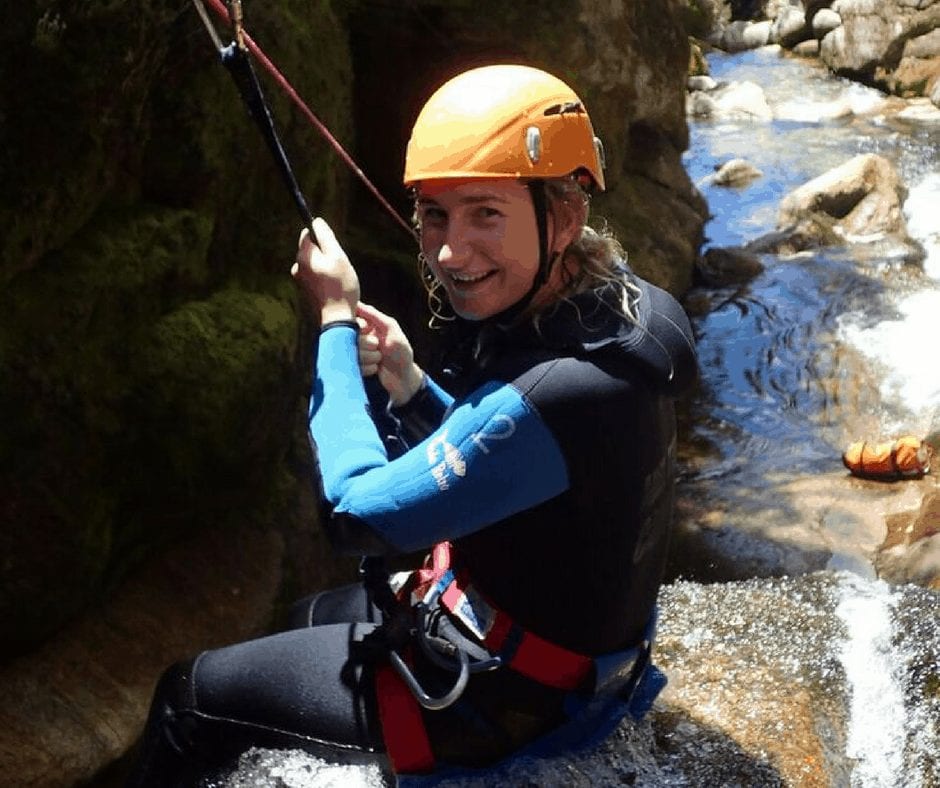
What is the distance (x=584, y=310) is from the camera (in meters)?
2.61

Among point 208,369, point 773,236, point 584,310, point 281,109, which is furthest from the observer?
point 773,236

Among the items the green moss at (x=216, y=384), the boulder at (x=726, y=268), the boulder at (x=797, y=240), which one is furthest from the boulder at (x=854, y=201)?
the green moss at (x=216, y=384)

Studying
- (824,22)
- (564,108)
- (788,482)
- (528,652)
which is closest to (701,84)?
(824,22)

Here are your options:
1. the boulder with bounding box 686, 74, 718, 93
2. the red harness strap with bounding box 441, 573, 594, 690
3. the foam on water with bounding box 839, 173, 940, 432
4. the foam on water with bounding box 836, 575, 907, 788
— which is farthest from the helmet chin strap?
the boulder with bounding box 686, 74, 718, 93

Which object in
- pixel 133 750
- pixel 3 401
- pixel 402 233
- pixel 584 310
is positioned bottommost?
pixel 133 750

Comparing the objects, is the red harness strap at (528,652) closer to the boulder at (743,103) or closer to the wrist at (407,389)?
the wrist at (407,389)

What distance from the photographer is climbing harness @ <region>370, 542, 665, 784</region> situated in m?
2.77

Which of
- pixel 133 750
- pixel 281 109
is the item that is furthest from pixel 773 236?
pixel 133 750

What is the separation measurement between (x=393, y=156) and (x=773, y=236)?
642cm

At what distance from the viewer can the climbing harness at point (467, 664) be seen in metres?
2.77

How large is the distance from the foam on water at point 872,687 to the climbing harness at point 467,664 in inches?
48.9

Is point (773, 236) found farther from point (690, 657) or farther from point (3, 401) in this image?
point (3, 401)

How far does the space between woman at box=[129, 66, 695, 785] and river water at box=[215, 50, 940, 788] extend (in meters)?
0.24

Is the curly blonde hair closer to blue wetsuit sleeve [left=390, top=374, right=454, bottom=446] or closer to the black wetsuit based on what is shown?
the black wetsuit
